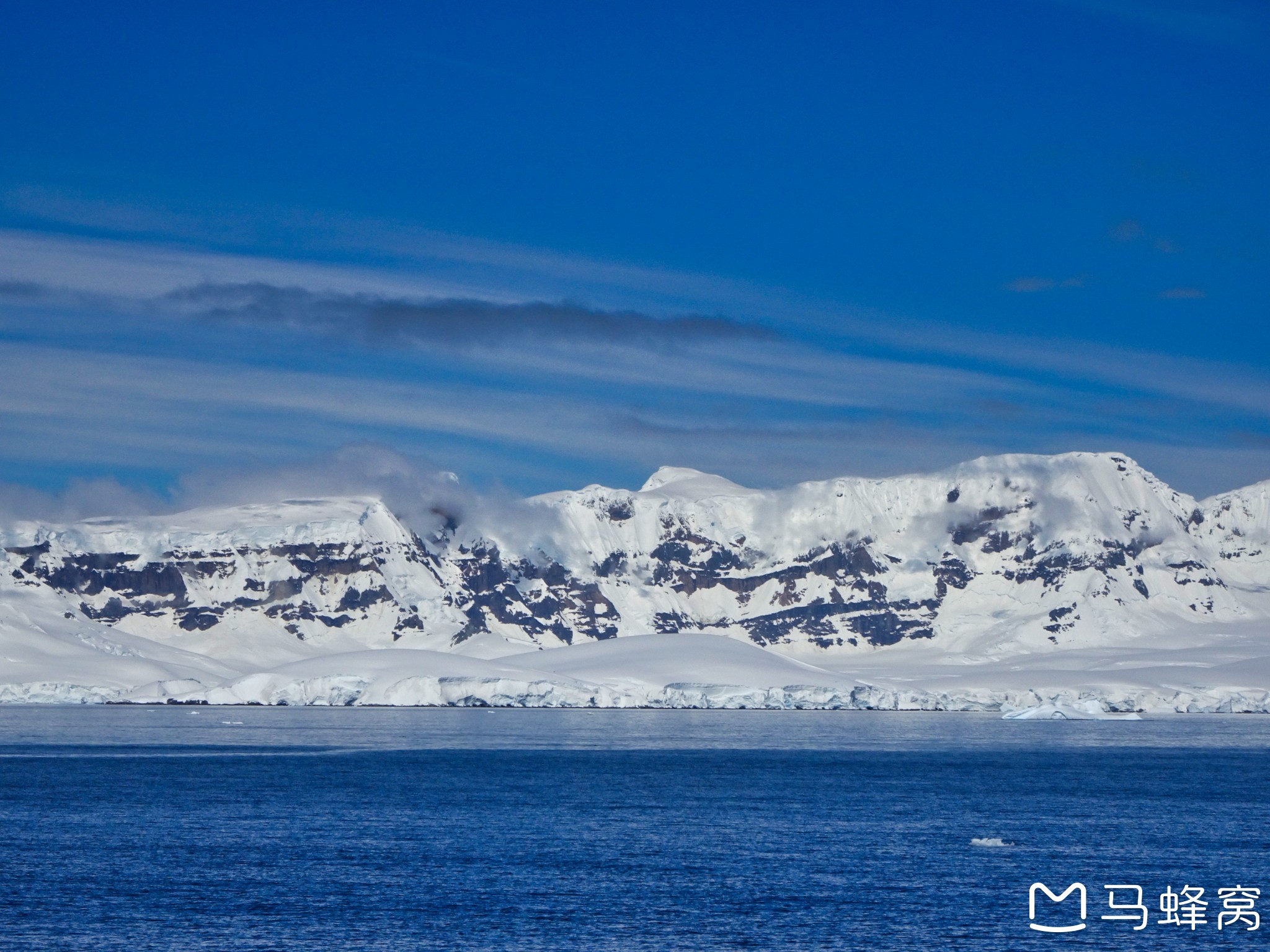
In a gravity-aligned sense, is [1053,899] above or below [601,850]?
below

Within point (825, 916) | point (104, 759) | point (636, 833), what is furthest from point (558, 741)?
point (825, 916)

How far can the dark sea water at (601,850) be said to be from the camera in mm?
56969

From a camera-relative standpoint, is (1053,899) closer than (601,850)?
Yes

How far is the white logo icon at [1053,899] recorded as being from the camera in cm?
5762

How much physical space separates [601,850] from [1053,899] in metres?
21.9

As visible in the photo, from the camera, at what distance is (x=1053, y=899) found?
6297 cm

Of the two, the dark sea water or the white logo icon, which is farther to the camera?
the white logo icon

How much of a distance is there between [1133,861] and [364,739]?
359ft

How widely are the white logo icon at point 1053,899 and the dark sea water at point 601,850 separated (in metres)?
0.45

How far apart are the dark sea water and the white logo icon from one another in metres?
0.45

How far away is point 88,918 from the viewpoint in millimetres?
57531

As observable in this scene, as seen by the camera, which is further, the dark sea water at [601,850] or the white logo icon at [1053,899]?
the white logo icon at [1053,899]

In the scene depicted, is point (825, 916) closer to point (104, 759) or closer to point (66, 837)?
point (66, 837)

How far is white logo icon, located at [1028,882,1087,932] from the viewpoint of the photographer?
57.6 metres
